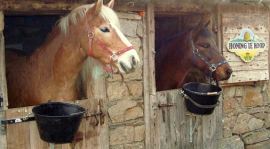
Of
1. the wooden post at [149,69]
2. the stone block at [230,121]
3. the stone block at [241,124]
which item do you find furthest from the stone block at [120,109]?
the stone block at [241,124]

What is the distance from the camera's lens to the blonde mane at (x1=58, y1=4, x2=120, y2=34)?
327 centimetres

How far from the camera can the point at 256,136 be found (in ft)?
19.0

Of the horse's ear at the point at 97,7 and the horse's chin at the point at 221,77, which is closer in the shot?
the horse's ear at the point at 97,7

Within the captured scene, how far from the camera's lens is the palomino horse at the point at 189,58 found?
4574mm

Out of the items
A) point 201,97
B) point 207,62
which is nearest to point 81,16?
point 201,97

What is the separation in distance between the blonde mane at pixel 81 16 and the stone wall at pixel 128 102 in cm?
63

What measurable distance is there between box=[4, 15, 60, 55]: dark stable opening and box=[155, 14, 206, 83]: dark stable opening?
5.64ft

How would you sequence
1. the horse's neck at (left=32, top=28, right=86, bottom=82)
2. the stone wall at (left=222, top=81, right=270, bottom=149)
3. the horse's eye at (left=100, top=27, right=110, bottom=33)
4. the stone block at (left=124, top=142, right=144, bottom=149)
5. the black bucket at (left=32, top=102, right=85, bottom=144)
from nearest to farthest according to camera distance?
1. the black bucket at (left=32, top=102, right=85, bottom=144)
2. the horse's eye at (left=100, top=27, right=110, bottom=33)
3. the horse's neck at (left=32, top=28, right=86, bottom=82)
4. the stone block at (left=124, top=142, right=144, bottom=149)
5. the stone wall at (left=222, top=81, right=270, bottom=149)

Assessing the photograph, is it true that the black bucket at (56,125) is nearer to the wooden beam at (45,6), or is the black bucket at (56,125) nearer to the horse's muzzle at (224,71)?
A: the wooden beam at (45,6)

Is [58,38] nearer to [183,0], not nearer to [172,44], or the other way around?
[183,0]

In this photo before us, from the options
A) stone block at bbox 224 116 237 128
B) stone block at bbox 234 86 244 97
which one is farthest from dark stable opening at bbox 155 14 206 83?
stone block at bbox 224 116 237 128

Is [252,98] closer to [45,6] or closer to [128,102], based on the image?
[128,102]

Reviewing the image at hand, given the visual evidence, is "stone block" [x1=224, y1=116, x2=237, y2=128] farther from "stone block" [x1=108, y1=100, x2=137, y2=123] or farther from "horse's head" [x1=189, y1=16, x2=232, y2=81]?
"stone block" [x1=108, y1=100, x2=137, y2=123]

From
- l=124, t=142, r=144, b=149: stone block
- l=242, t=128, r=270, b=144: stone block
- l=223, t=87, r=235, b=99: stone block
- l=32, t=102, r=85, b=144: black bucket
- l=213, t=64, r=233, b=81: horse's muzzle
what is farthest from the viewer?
l=242, t=128, r=270, b=144: stone block
